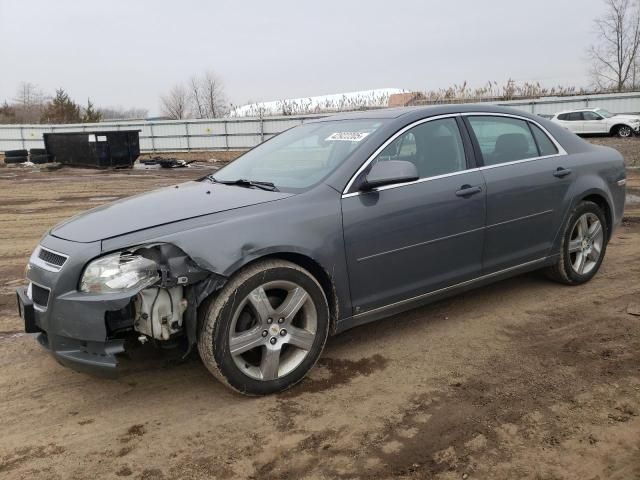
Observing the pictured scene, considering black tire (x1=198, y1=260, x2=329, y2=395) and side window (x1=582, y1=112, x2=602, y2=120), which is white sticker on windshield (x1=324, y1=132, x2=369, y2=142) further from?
side window (x1=582, y1=112, x2=602, y2=120)

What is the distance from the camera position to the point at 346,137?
12.8 ft

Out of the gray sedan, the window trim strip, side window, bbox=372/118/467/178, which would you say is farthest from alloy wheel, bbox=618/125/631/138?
side window, bbox=372/118/467/178

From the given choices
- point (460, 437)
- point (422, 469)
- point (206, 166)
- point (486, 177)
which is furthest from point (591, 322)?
point (206, 166)

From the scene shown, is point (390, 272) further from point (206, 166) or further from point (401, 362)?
point (206, 166)

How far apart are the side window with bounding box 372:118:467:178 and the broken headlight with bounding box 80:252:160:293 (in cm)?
171

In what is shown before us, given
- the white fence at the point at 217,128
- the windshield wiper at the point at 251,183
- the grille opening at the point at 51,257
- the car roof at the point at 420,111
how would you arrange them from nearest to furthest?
the grille opening at the point at 51,257, the windshield wiper at the point at 251,183, the car roof at the point at 420,111, the white fence at the point at 217,128

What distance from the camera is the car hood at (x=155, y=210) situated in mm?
3096

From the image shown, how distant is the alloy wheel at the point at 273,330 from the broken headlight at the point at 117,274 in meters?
0.51

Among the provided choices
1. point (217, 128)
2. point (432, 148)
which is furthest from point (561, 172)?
point (217, 128)

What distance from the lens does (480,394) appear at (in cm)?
317

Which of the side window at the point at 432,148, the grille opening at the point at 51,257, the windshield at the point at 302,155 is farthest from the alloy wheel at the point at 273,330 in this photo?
the side window at the point at 432,148

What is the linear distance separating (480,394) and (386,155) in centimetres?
163

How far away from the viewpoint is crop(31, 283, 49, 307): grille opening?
9.78 feet

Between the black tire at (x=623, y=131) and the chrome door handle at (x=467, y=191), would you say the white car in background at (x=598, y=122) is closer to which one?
the black tire at (x=623, y=131)
